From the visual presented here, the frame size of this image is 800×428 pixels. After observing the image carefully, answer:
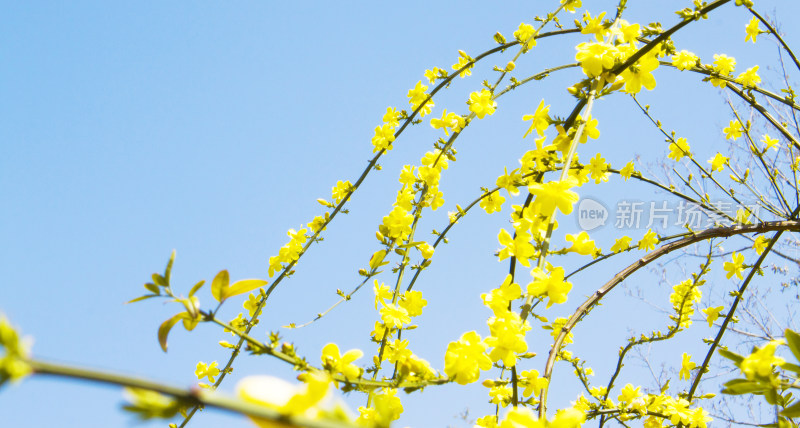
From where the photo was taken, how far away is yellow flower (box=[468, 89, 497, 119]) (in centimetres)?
245

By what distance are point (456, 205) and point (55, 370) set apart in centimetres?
219

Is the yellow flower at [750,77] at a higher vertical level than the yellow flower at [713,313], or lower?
higher

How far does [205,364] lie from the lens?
262cm

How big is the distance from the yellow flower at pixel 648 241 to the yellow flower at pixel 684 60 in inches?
32.9

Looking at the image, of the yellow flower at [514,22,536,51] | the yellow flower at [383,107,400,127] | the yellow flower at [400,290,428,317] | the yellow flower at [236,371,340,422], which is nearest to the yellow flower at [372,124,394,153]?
the yellow flower at [383,107,400,127]

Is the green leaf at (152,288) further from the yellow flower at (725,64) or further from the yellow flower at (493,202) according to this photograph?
the yellow flower at (725,64)

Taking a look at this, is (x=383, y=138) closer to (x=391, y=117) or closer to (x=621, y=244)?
(x=391, y=117)

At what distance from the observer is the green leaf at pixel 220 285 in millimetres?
858

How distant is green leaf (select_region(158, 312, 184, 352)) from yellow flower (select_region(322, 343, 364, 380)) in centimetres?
31

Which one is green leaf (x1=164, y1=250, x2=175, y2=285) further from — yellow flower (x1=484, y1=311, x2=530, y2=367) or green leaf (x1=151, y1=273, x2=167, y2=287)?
yellow flower (x1=484, y1=311, x2=530, y2=367)

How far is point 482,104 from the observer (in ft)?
8.11

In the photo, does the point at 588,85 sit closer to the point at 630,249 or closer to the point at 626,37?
the point at 626,37

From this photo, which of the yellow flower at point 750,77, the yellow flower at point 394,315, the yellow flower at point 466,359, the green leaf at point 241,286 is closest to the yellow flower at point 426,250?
the yellow flower at point 394,315

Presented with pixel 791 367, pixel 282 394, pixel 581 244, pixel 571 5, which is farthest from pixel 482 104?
pixel 282 394
